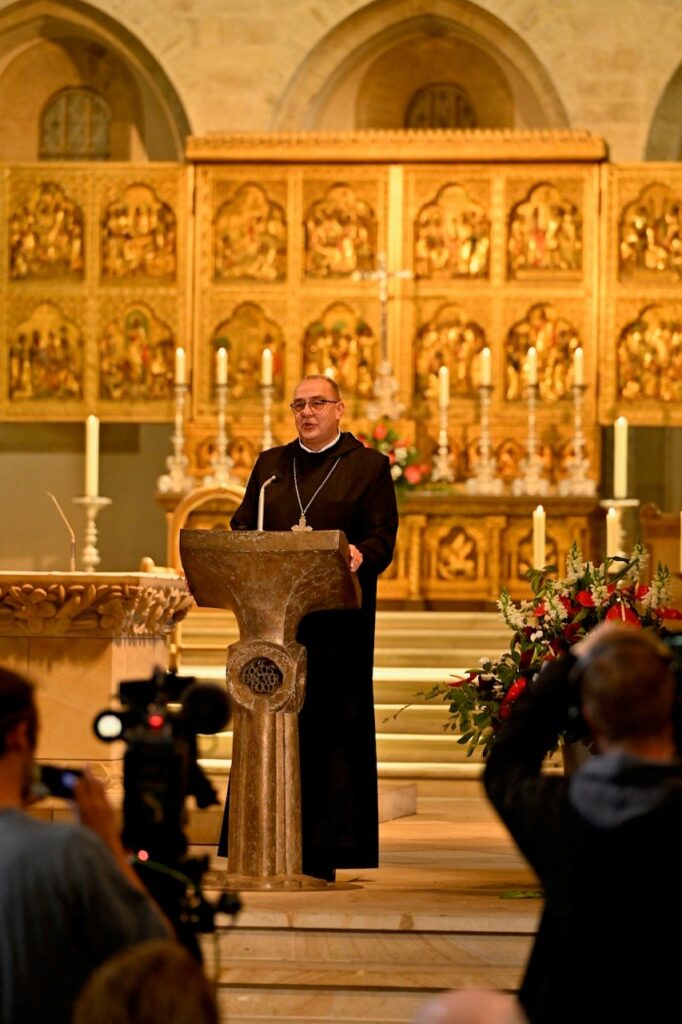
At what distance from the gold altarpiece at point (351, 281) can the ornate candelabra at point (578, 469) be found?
306 millimetres

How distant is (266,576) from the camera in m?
5.80

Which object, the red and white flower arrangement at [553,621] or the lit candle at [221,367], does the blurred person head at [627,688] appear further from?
the lit candle at [221,367]

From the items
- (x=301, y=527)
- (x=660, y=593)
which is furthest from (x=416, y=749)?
(x=301, y=527)

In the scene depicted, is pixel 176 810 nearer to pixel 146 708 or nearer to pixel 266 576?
pixel 146 708

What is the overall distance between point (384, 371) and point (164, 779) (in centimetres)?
1100

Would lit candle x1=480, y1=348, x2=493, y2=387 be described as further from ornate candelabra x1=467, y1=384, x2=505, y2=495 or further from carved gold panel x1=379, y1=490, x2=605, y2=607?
carved gold panel x1=379, y1=490, x2=605, y2=607

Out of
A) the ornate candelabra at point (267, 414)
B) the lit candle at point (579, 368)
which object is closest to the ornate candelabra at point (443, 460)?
the lit candle at point (579, 368)

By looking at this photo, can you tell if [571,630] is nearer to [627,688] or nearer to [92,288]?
[627,688]

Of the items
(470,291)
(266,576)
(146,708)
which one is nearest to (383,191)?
(470,291)

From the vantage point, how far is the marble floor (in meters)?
4.94

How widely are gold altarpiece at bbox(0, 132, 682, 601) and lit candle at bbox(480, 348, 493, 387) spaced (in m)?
0.70

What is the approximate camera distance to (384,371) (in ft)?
45.4

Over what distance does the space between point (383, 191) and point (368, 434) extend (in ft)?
7.55

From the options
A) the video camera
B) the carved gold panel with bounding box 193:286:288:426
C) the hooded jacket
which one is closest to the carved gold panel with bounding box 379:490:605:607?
the carved gold panel with bounding box 193:286:288:426
